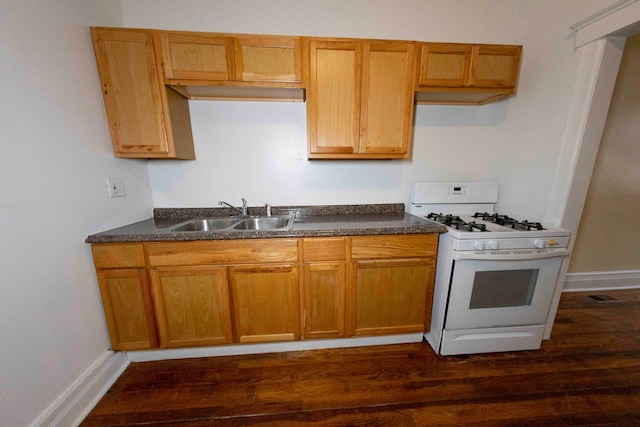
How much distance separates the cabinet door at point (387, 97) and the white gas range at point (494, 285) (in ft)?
2.46

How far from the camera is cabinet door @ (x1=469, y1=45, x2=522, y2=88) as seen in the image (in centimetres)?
156

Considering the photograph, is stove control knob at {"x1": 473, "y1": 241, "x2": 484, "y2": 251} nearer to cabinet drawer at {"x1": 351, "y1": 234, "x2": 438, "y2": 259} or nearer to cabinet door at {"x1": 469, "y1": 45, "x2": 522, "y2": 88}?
cabinet drawer at {"x1": 351, "y1": 234, "x2": 438, "y2": 259}

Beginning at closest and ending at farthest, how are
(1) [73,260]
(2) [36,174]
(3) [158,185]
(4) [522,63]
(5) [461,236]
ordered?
(2) [36,174]
(1) [73,260]
(5) [461,236]
(4) [522,63]
(3) [158,185]

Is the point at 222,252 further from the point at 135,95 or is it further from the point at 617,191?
the point at 617,191

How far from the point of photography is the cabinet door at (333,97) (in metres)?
1.48

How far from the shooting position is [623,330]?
177 centimetres

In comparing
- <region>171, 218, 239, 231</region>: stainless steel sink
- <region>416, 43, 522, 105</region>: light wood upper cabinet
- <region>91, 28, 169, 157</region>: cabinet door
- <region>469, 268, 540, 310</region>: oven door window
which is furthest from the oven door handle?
<region>91, 28, 169, 157</region>: cabinet door

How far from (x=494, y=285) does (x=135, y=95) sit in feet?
8.87

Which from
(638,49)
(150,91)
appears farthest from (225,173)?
(638,49)

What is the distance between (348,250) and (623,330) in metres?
2.41

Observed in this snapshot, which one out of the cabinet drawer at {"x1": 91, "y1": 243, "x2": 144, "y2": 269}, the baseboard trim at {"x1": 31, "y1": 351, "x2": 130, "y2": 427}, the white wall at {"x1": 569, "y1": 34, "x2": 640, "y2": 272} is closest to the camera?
the baseboard trim at {"x1": 31, "y1": 351, "x2": 130, "y2": 427}

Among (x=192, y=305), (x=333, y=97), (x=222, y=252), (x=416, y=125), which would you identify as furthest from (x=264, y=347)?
(x=416, y=125)

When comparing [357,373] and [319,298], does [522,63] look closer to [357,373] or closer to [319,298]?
[319,298]

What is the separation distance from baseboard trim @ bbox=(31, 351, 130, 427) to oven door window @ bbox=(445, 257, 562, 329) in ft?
7.29
